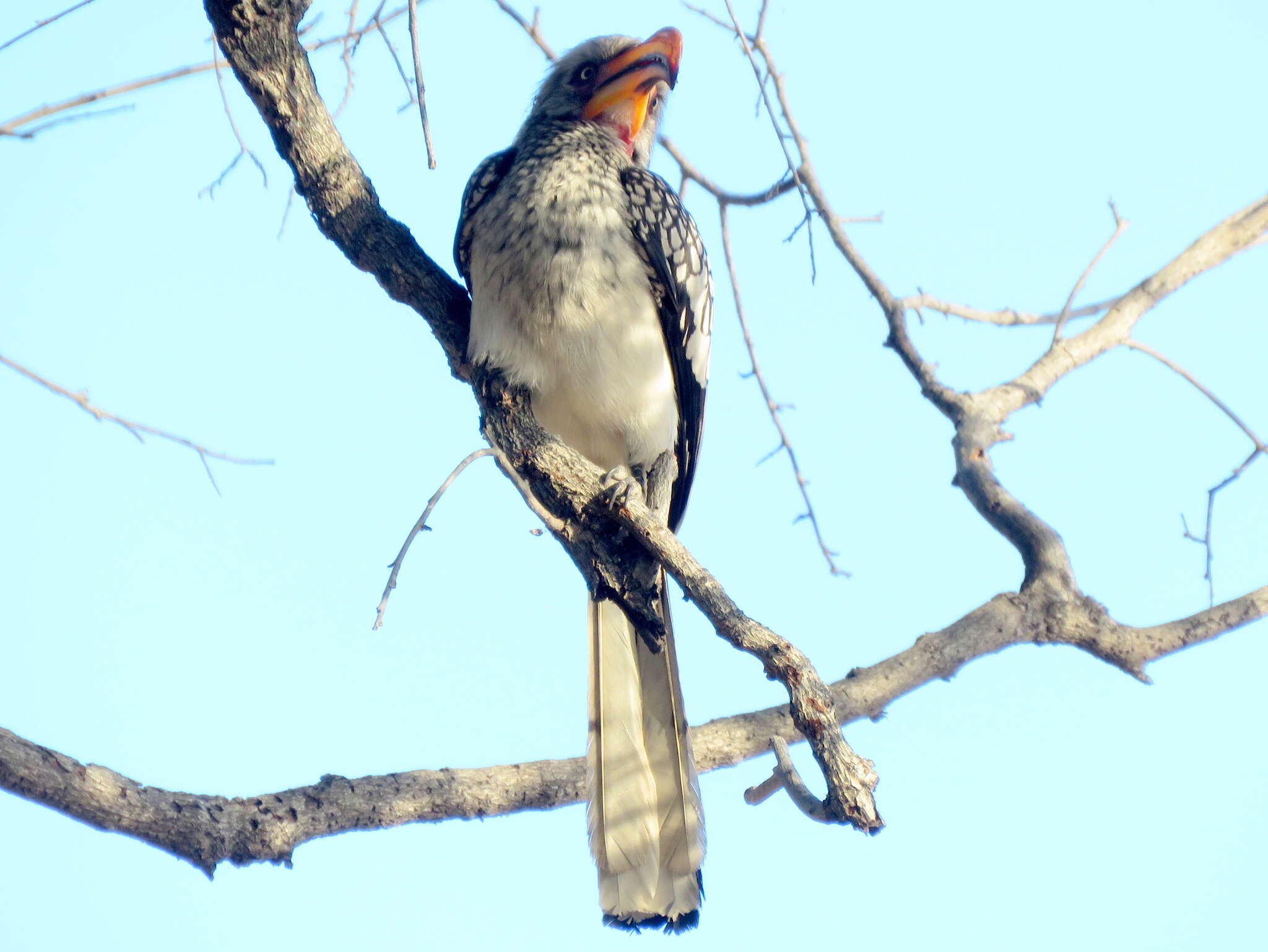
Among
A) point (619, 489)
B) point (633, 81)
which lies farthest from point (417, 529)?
point (633, 81)

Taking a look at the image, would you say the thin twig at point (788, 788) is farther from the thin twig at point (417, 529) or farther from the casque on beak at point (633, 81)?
the casque on beak at point (633, 81)

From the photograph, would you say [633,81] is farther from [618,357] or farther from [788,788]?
[788,788]

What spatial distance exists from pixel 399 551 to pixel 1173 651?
2.34m

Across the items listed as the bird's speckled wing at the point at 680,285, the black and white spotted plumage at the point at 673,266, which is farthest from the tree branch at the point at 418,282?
the bird's speckled wing at the point at 680,285

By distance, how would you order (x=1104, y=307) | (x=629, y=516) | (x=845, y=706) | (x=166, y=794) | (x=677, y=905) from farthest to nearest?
(x=1104, y=307), (x=845, y=706), (x=677, y=905), (x=629, y=516), (x=166, y=794)

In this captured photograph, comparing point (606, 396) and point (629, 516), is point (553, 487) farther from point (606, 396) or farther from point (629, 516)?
point (606, 396)

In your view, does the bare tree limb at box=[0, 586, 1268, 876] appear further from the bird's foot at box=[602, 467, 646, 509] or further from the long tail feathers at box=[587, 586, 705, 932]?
the bird's foot at box=[602, 467, 646, 509]

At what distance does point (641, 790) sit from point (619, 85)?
236 centimetres

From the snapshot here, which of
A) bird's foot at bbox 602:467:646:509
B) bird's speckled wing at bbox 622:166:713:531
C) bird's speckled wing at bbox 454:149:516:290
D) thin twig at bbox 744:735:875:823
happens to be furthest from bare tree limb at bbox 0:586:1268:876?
bird's speckled wing at bbox 454:149:516:290

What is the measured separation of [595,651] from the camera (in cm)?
338

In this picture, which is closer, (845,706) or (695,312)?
(845,706)

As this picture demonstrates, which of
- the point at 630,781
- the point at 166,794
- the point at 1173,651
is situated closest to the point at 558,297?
the point at 630,781

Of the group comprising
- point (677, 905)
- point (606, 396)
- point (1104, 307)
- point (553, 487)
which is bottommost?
point (677, 905)

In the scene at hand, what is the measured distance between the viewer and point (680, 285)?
138 inches
